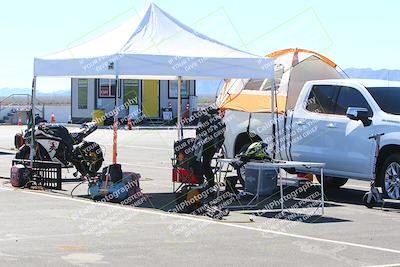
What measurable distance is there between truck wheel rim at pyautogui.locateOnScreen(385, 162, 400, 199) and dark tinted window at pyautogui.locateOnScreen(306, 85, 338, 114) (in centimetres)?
177

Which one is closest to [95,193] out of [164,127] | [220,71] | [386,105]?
[220,71]

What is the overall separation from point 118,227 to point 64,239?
1120 mm

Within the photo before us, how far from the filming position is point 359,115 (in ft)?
46.4

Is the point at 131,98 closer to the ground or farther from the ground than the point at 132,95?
closer to the ground

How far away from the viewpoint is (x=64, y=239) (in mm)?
10344

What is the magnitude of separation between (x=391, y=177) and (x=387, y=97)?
1.51 m

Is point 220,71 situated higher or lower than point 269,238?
higher

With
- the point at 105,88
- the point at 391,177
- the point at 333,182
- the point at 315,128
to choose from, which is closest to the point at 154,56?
the point at 315,128

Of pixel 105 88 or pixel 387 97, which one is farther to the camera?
pixel 105 88

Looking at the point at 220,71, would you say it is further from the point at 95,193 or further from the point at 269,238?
the point at 269,238

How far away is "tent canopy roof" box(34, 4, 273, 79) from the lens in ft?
45.3

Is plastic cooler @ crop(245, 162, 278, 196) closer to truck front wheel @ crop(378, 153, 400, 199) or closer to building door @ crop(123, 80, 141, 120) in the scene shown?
truck front wheel @ crop(378, 153, 400, 199)

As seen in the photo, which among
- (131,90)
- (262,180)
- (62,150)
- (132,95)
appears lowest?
(262,180)

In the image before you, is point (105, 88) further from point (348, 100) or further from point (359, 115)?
point (359, 115)
